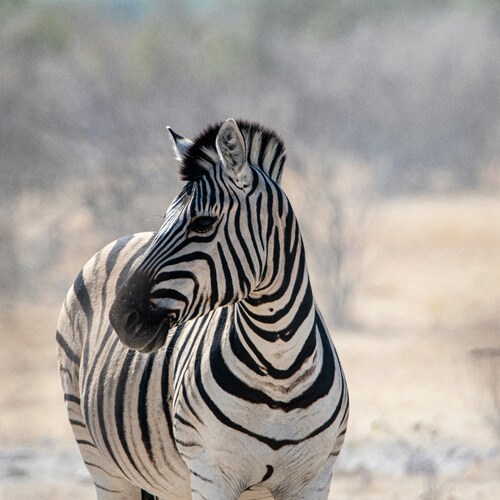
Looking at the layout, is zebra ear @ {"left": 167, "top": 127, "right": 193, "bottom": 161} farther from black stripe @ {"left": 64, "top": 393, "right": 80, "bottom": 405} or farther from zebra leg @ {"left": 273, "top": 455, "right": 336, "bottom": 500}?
black stripe @ {"left": 64, "top": 393, "right": 80, "bottom": 405}

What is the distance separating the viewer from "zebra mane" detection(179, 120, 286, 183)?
11.4ft

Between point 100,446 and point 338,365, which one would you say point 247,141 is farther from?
point 100,446

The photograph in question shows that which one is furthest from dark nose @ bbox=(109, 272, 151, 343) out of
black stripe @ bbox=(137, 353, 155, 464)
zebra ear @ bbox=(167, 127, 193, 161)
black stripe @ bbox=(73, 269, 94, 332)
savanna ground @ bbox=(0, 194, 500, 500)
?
savanna ground @ bbox=(0, 194, 500, 500)

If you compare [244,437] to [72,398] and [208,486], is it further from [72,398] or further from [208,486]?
[72,398]

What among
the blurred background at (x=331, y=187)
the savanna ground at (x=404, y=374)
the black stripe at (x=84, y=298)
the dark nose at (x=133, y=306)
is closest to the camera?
the dark nose at (x=133, y=306)

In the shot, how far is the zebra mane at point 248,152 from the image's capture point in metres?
3.48

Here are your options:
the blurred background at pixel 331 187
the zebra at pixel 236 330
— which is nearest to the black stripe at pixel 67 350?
the zebra at pixel 236 330

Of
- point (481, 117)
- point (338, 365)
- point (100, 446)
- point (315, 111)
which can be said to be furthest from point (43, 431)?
point (481, 117)

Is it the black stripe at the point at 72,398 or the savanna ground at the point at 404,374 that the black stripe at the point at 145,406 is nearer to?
the black stripe at the point at 72,398

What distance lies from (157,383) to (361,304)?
11.8 meters

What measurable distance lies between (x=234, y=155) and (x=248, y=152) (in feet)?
0.56

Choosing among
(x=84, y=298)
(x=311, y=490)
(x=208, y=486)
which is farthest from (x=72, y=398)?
(x=311, y=490)

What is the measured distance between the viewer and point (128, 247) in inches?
181

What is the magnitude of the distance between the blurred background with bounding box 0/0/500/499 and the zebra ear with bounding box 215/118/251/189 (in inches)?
146
